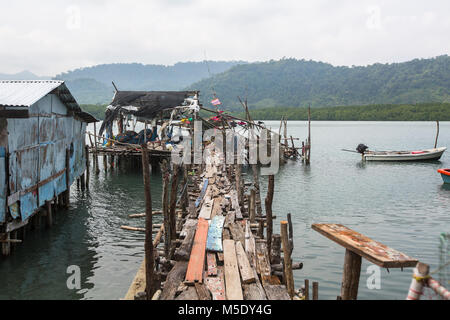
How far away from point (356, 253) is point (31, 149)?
10.5 metres

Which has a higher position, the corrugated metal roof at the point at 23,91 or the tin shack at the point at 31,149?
the corrugated metal roof at the point at 23,91

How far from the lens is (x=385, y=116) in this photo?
315ft

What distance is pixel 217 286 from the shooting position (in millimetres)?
6645

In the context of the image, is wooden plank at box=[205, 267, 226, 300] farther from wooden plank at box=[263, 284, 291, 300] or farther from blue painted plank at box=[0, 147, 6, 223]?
blue painted plank at box=[0, 147, 6, 223]

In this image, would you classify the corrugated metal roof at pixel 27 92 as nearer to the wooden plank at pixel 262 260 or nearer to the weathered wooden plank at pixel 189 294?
the weathered wooden plank at pixel 189 294

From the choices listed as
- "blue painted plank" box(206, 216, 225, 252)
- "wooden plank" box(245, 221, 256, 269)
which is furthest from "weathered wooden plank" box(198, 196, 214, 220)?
"wooden plank" box(245, 221, 256, 269)

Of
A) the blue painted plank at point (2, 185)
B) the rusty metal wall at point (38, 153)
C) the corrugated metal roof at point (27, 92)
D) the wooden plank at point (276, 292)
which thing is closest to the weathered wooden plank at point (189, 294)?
the wooden plank at point (276, 292)

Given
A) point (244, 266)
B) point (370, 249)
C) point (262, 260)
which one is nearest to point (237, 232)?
point (262, 260)

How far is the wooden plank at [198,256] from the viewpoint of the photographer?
6.81 m

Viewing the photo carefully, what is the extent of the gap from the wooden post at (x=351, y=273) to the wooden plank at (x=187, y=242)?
3.85 m

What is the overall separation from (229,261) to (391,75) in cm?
15399

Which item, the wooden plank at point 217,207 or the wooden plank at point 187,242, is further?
the wooden plank at point 217,207
